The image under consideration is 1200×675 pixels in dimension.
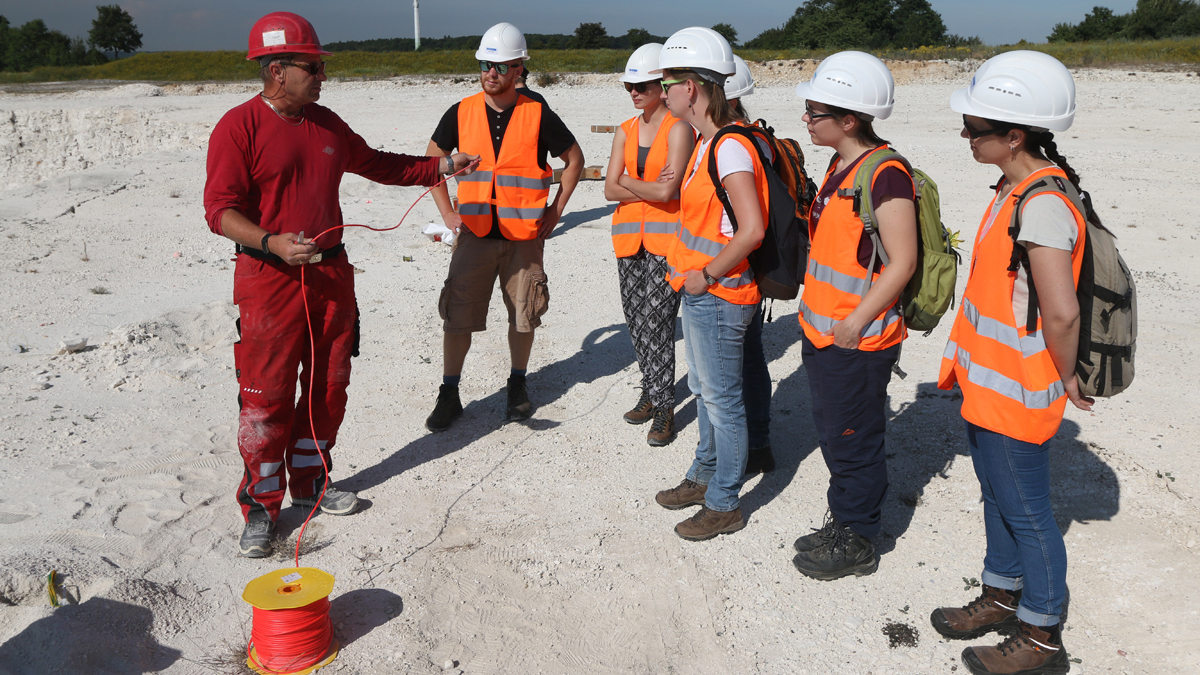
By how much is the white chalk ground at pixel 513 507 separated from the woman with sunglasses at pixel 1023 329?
386 millimetres

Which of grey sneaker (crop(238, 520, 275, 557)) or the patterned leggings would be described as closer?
grey sneaker (crop(238, 520, 275, 557))

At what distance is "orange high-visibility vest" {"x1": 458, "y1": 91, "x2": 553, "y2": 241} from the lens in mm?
4738

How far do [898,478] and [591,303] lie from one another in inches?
143

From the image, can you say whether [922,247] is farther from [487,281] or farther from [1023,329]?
[487,281]

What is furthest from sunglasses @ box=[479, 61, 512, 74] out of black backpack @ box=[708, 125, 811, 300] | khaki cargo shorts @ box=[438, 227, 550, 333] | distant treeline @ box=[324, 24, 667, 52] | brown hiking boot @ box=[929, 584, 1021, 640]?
distant treeline @ box=[324, 24, 667, 52]

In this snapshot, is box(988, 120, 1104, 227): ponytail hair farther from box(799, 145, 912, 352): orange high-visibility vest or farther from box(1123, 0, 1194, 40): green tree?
box(1123, 0, 1194, 40): green tree

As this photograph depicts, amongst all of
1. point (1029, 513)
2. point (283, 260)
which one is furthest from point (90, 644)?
point (1029, 513)

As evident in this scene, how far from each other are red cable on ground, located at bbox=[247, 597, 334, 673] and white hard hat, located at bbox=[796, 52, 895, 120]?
2.61 m

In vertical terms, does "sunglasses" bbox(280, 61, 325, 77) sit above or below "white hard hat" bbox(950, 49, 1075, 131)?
above

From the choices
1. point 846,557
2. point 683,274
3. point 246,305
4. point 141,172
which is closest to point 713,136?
point 683,274

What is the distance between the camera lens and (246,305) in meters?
3.57

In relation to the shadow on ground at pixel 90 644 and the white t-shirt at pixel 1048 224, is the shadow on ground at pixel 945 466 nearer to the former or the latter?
the white t-shirt at pixel 1048 224

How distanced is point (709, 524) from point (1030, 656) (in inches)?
55.1

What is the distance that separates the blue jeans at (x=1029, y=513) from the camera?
2.71m
